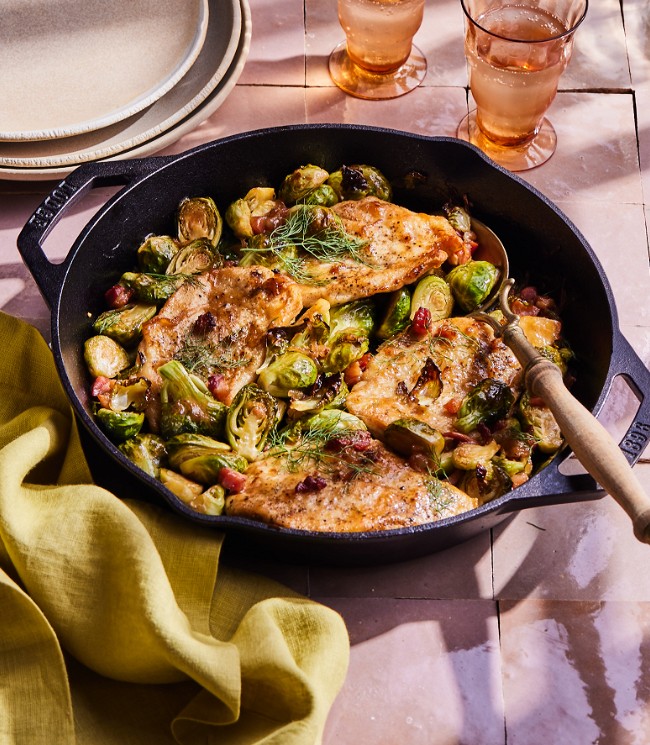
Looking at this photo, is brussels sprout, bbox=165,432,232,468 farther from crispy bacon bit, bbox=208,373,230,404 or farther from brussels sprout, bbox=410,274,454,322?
brussels sprout, bbox=410,274,454,322

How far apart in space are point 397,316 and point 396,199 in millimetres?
738

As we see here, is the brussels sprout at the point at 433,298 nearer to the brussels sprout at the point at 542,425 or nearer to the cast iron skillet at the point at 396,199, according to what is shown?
the cast iron skillet at the point at 396,199

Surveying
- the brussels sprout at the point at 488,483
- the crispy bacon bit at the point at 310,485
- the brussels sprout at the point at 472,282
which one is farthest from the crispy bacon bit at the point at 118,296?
the brussels sprout at the point at 488,483

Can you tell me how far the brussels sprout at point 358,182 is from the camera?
457 cm

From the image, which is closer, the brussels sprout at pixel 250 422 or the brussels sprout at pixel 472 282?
the brussels sprout at pixel 250 422

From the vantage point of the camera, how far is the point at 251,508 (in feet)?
12.0

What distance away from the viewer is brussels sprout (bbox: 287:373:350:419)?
407 cm

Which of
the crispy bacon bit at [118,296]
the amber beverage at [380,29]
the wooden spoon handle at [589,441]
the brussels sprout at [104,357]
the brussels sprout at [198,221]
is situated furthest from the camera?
the amber beverage at [380,29]

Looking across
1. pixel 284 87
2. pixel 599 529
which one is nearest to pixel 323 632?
pixel 599 529

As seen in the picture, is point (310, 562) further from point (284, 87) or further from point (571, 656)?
point (284, 87)

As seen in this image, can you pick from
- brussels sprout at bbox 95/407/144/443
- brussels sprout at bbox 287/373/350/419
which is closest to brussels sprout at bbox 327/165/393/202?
brussels sprout at bbox 287/373/350/419

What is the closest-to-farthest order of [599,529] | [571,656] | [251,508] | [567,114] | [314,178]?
[251,508] < [571,656] < [599,529] < [314,178] < [567,114]

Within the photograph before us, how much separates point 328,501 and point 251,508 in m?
0.29

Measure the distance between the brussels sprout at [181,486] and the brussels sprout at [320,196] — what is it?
1.49 meters
